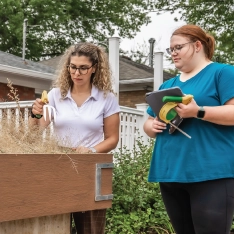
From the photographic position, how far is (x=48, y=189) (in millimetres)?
2041

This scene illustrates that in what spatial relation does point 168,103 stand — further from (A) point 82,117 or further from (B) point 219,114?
(A) point 82,117

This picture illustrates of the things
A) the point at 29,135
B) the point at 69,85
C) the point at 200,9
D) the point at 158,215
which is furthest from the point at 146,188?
the point at 200,9

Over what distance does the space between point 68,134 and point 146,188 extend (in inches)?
105

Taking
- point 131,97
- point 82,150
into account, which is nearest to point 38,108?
point 82,150

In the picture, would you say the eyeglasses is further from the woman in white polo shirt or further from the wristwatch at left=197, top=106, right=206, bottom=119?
the wristwatch at left=197, top=106, right=206, bottom=119

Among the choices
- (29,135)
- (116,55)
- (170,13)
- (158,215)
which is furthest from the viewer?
(170,13)

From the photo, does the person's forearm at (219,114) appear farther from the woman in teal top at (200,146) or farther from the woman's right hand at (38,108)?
the woman's right hand at (38,108)

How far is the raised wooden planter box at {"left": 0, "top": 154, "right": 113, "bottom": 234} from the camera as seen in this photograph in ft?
6.26

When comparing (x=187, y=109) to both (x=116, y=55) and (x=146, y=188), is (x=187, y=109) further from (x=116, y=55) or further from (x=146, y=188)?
(x=116, y=55)

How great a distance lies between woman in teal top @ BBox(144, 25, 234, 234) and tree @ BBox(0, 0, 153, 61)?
1846cm

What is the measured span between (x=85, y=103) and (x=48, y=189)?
659 mm

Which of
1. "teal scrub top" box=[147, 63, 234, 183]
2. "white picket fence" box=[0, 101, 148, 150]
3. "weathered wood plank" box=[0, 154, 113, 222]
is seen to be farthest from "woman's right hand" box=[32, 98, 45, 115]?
"white picket fence" box=[0, 101, 148, 150]

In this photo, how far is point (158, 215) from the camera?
15.9 feet

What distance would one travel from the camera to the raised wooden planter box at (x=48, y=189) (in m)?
1.91
